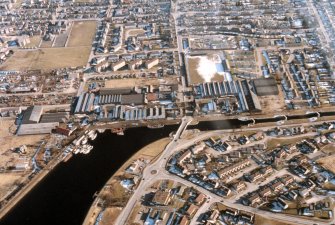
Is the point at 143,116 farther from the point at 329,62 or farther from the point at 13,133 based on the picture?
the point at 329,62

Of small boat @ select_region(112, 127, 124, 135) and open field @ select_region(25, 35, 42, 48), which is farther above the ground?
open field @ select_region(25, 35, 42, 48)

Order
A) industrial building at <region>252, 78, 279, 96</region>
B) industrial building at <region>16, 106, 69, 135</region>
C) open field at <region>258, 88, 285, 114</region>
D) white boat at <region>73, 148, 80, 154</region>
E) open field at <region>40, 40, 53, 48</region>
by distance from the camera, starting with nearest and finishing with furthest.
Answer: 1. white boat at <region>73, 148, 80, 154</region>
2. industrial building at <region>16, 106, 69, 135</region>
3. open field at <region>258, 88, 285, 114</region>
4. industrial building at <region>252, 78, 279, 96</region>
5. open field at <region>40, 40, 53, 48</region>

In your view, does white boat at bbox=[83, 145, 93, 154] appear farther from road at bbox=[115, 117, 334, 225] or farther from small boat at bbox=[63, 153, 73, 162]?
road at bbox=[115, 117, 334, 225]

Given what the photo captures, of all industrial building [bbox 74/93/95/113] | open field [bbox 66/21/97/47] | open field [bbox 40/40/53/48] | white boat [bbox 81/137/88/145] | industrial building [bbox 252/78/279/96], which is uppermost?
open field [bbox 66/21/97/47]

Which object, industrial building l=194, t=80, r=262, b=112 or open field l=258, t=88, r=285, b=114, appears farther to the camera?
industrial building l=194, t=80, r=262, b=112

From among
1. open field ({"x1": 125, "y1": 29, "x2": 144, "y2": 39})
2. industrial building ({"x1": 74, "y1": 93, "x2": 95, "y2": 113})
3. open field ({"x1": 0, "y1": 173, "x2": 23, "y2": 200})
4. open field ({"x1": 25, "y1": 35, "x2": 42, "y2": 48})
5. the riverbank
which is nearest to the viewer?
the riverbank

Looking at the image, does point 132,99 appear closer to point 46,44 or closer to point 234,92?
point 234,92


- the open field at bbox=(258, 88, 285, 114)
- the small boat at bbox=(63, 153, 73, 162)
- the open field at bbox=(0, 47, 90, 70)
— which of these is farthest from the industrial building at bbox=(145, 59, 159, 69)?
the small boat at bbox=(63, 153, 73, 162)

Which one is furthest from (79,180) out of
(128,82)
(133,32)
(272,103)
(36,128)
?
(133,32)

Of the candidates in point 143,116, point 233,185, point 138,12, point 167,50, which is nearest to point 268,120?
point 233,185
